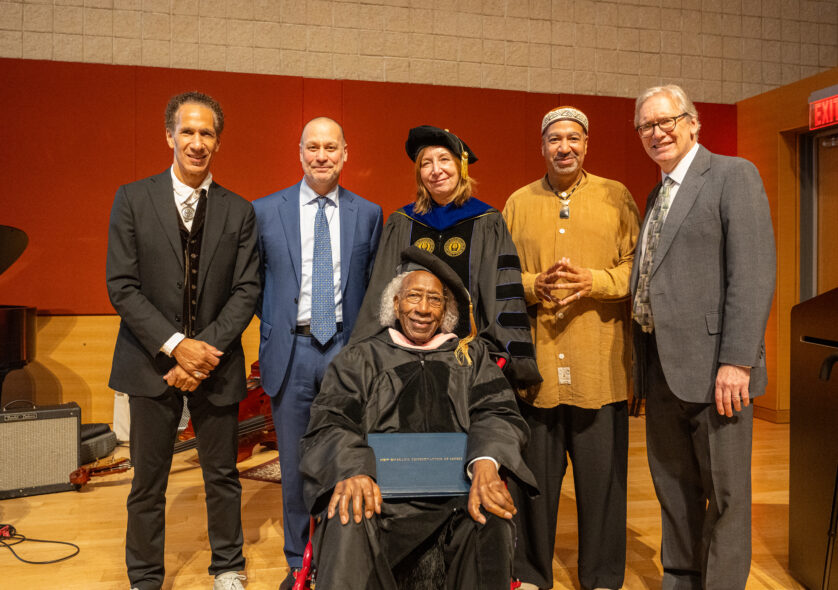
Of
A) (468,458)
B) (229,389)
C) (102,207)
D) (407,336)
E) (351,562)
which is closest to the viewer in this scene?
(351,562)

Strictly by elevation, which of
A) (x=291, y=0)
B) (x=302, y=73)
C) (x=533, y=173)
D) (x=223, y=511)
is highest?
(x=291, y=0)

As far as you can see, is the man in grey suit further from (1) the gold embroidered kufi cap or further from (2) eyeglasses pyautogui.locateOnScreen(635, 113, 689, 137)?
(1) the gold embroidered kufi cap

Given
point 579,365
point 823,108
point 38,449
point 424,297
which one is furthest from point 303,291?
point 823,108

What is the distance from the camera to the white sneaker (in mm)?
2453

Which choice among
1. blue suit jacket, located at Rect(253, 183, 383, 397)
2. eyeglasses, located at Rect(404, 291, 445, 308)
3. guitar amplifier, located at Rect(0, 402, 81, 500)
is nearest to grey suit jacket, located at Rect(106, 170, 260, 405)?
blue suit jacket, located at Rect(253, 183, 383, 397)

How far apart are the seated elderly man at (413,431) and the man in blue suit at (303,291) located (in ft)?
1.06

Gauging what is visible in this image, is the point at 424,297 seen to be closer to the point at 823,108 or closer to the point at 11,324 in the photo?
the point at 11,324

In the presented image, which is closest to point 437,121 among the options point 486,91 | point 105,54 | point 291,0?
point 486,91

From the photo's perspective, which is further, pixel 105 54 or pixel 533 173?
pixel 533 173

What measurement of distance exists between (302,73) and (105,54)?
149cm

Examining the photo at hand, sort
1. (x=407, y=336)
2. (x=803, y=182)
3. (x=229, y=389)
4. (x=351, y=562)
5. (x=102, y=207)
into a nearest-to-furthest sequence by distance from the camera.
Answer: (x=351, y=562), (x=407, y=336), (x=229, y=389), (x=102, y=207), (x=803, y=182)

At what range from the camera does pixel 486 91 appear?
18.1 ft

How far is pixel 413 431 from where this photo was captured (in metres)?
2.10

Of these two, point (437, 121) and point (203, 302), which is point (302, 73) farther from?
point (203, 302)
